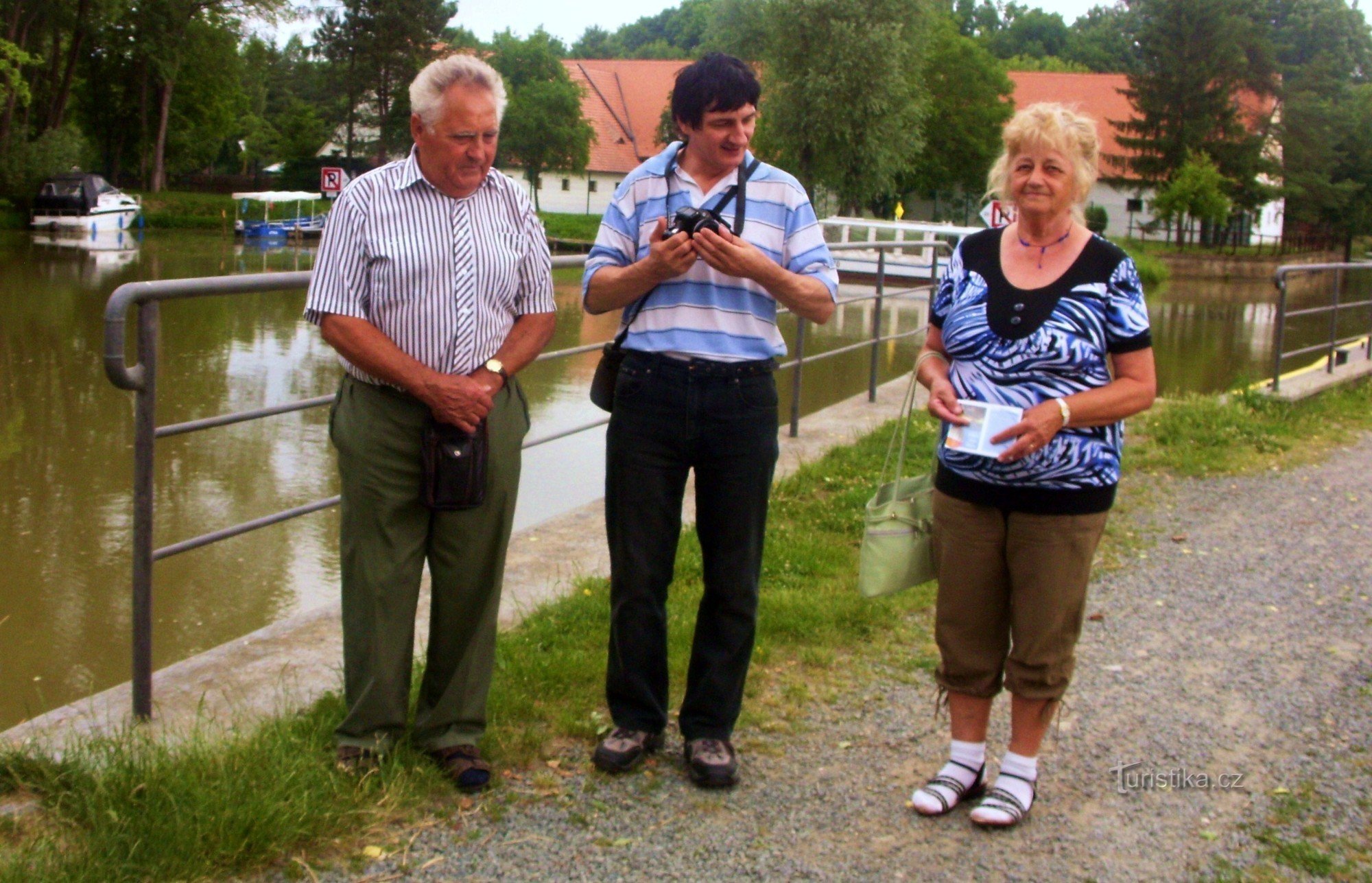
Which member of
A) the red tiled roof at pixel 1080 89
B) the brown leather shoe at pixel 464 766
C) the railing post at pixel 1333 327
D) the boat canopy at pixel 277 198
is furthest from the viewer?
the red tiled roof at pixel 1080 89

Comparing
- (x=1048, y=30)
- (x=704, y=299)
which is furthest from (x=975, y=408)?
(x=1048, y=30)

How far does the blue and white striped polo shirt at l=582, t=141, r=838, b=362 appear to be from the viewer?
3213 millimetres

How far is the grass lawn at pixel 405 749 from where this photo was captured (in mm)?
2789

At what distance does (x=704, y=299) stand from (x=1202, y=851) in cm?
165

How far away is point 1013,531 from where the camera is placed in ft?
10.4

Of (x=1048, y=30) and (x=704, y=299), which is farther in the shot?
(x=1048, y=30)

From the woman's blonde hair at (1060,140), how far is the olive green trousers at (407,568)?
4.16 ft

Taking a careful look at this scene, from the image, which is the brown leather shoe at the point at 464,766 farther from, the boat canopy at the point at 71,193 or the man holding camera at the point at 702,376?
the boat canopy at the point at 71,193

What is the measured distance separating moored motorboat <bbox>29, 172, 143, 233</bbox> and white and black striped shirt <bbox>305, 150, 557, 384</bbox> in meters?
41.9

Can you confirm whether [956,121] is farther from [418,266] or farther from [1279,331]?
[418,266]

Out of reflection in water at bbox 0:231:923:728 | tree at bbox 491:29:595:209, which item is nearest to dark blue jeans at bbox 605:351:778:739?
Result: reflection in water at bbox 0:231:923:728

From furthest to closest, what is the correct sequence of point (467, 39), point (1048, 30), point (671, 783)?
point (1048, 30)
point (467, 39)
point (671, 783)

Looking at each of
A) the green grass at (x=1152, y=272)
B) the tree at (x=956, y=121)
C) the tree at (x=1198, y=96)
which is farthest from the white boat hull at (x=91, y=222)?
the tree at (x=1198, y=96)

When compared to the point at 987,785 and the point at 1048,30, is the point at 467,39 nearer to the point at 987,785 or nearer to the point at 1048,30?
the point at 1048,30
